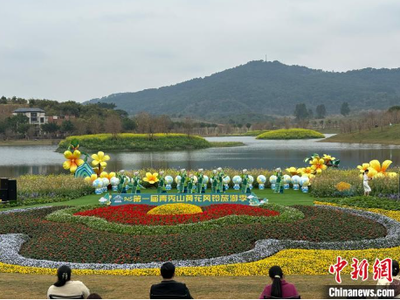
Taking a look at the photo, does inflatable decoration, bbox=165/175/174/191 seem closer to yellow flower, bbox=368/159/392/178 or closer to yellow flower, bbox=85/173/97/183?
yellow flower, bbox=85/173/97/183

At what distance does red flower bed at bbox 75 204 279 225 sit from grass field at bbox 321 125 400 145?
6068cm

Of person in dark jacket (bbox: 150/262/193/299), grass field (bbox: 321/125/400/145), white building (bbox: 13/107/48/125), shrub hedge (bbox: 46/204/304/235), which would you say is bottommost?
shrub hedge (bbox: 46/204/304/235)

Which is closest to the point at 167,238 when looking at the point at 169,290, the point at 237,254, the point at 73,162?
the point at 237,254

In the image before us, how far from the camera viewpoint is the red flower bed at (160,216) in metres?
13.9

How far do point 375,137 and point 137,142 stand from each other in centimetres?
3897

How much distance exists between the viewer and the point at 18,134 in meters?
92.9

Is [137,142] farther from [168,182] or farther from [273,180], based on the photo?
[273,180]

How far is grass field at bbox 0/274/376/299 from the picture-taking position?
25.6 feet

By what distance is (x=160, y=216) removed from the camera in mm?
14297

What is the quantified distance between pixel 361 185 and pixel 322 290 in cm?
1321

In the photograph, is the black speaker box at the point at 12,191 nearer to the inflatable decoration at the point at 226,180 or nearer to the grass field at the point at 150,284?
the inflatable decoration at the point at 226,180

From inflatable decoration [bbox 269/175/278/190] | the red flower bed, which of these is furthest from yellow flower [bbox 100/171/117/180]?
inflatable decoration [bbox 269/175/278/190]

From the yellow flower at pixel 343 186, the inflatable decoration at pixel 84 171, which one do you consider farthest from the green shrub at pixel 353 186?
the inflatable decoration at pixel 84 171

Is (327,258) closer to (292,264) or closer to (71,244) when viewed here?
(292,264)
